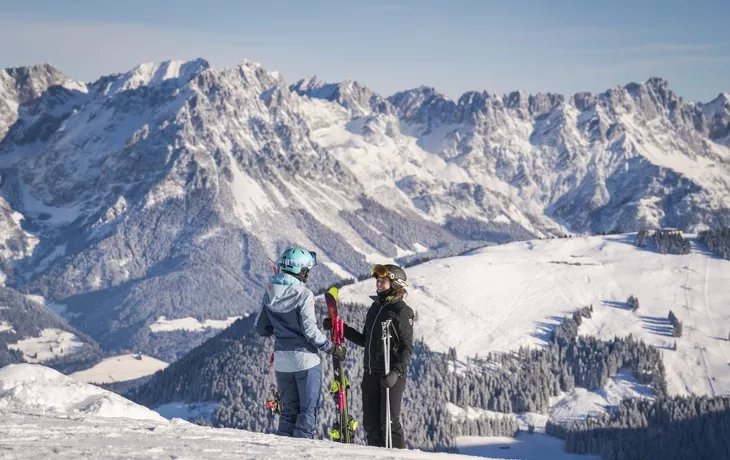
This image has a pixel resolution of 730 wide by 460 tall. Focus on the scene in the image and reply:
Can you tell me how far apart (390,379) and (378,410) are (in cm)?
133

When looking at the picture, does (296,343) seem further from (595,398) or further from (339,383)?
(595,398)

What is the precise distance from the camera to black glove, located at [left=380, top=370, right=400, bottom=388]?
26.0m

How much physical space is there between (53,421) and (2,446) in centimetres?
587

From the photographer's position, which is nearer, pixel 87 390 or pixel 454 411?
pixel 87 390

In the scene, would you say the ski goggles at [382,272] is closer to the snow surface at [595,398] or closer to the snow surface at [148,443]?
the snow surface at [148,443]

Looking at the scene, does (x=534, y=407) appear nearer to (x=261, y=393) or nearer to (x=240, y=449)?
(x=261, y=393)

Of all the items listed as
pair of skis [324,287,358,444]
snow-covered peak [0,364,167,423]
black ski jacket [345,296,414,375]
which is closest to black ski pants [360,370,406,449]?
black ski jacket [345,296,414,375]

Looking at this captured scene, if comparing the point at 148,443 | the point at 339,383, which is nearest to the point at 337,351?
the point at 339,383

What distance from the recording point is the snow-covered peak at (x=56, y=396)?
31.0m

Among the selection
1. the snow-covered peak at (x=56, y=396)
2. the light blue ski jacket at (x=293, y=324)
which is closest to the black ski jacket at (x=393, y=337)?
the light blue ski jacket at (x=293, y=324)

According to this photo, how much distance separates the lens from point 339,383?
89.6 feet

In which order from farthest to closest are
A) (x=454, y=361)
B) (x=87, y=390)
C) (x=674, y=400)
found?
1. (x=454, y=361)
2. (x=674, y=400)
3. (x=87, y=390)

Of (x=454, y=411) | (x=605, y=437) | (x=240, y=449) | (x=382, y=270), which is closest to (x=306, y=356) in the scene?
(x=382, y=270)

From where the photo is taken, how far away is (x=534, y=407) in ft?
580
